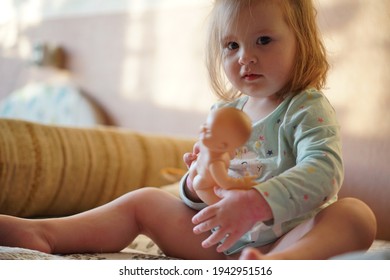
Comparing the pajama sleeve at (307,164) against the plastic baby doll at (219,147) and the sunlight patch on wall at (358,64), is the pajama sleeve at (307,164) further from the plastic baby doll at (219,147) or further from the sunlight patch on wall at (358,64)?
the sunlight patch on wall at (358,64)

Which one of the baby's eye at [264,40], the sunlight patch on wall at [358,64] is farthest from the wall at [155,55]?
the baby's eye at [264,40]

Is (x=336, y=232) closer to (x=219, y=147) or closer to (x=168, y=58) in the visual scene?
(x=219, y=147)

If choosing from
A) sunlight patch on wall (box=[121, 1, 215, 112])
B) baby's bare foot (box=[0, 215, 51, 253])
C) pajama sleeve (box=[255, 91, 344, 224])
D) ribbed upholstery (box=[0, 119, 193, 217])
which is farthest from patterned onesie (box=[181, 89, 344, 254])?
sunlight patch on wall (box=[121, 1, 215, 112])

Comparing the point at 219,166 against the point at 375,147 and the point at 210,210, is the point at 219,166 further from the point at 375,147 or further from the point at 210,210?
the point at 375,147

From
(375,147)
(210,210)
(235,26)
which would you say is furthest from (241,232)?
(375,147)

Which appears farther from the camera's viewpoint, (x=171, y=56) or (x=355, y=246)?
(x=171, y=56)

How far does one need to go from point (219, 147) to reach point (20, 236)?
12.8 inches

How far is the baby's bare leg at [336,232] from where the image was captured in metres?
0.62

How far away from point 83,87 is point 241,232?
1.76 m

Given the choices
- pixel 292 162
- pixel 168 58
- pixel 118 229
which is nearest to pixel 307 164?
pixel 292 162

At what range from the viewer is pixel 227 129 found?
58cm

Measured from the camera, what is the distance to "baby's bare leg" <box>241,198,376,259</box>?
24.3 inches

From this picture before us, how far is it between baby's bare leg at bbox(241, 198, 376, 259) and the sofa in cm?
34

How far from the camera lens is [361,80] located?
4.08 ft
